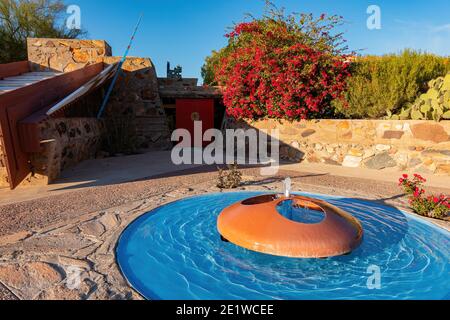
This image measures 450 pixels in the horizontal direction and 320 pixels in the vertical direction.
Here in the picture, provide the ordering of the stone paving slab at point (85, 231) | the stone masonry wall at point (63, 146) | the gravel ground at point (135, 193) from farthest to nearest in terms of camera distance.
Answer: the stone masonry wall at point (63, 146), the gravel ground at point (135, 193), the stone paving slab at point (85, 231)

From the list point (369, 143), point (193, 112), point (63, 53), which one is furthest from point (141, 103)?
point (369, 143)

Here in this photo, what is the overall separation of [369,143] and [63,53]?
40.3 feet

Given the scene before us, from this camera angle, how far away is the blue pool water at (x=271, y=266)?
280cm

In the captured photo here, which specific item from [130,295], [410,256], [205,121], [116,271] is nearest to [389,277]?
[410,256]

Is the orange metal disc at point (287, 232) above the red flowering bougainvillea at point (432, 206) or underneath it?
above

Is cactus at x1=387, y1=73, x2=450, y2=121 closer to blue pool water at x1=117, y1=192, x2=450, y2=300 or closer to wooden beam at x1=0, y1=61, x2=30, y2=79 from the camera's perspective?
blue pool water at x1=117, y1=192, x2=450, y2=300

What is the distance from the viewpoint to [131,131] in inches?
452

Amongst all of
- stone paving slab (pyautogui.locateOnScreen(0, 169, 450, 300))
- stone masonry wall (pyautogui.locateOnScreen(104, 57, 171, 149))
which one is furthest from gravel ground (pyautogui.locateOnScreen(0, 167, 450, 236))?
stone masonry wall (pyautogui.locateOnScreen(104, 57, 171, 149))

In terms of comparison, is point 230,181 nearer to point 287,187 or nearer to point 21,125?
point 287,187

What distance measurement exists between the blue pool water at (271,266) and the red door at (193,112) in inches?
384

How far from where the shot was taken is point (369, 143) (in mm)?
8406

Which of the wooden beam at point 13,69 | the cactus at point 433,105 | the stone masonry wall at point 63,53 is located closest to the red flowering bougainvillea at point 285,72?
the cactus at point 433,105

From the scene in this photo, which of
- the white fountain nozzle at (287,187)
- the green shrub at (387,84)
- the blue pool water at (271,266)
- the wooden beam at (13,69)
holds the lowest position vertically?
the blue pool water at (271,266)

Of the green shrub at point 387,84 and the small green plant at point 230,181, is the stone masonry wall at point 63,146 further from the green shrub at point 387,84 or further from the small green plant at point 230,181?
the green shrub at point 387,84
